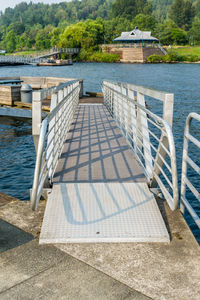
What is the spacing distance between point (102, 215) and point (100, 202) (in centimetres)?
33

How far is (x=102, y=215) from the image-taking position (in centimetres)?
400

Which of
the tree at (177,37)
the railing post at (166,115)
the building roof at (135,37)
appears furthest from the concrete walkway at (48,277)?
the tree at (177,37)

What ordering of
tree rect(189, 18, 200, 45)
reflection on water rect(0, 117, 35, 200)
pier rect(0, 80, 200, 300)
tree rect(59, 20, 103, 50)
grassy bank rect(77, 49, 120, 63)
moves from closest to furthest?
pier rect(0, 80, 200, 300) < reflection on water rect(0, 117, 35, 200) < grassy bank rect(77, 49, 120, 63) < tree rect(59, 20, 103, 50) < tree rect(189, 18, 200, 45)

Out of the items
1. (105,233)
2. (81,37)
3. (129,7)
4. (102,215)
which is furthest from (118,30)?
(105,233)

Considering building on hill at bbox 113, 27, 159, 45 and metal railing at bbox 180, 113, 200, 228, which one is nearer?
metal railing at bbox 180, 113, 200, 228

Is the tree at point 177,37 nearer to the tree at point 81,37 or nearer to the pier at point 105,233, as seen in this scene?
the tree at point 81,37

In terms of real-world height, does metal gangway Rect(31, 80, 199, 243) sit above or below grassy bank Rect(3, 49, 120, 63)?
below

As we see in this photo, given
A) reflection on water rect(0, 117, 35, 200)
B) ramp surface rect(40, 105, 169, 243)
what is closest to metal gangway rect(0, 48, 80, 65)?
reflection on water rect(0, 117, 35, 200)

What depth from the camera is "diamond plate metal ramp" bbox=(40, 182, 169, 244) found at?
3.58 m

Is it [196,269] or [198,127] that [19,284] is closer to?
[196,269]

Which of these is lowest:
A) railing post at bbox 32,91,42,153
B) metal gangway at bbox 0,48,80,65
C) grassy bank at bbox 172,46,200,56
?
railing post at bbox 32,91,42,153

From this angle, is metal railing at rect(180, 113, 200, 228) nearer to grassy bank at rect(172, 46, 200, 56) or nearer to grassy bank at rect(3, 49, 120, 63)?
grassy bank at rect(3, 49, 120, 63)

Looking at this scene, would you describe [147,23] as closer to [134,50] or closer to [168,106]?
[134,50]

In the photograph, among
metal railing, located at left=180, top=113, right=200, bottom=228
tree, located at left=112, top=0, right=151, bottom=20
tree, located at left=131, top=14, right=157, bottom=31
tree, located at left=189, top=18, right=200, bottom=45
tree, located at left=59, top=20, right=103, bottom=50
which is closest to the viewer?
metal railing, located at left=180, top=113, right=200, bottom=228
